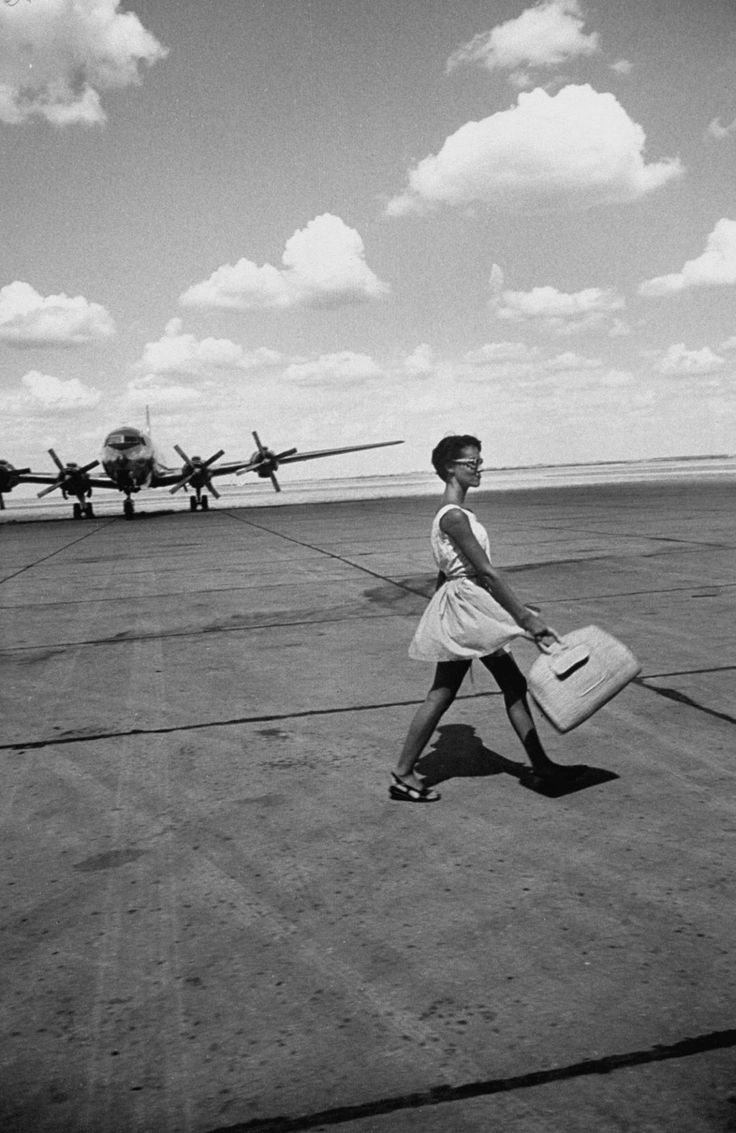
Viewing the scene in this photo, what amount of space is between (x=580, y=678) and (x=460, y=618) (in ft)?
2.27

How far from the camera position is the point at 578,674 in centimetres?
480

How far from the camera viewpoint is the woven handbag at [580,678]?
15.6ft

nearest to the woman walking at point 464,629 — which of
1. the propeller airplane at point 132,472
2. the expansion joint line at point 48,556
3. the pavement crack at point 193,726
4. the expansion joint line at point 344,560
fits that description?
the pavement crack at point 193,726

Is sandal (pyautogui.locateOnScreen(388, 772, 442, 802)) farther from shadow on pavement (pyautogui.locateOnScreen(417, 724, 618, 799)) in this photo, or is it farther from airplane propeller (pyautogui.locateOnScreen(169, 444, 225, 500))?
airplane propeller (pyautogui.locateOnScreen(169, 444, 225, 500))

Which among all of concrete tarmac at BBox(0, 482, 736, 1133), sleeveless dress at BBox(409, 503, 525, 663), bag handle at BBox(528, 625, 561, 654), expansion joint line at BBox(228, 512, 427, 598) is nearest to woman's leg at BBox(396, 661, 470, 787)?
sleeveless dress at BBox(409, 503, 525, 663)

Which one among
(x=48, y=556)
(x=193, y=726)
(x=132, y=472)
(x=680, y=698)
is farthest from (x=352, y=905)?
(x=132, y=472)

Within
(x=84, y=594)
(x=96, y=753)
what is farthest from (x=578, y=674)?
(x=84, y=594)

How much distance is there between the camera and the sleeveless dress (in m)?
4.80

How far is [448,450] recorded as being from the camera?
5133 millimetres

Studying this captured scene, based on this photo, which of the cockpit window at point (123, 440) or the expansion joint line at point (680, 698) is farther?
the cockpit window at point (123, 440)

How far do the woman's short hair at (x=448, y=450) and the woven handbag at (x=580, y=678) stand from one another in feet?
3.69

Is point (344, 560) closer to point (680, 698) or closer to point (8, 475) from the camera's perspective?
point (680, 698)

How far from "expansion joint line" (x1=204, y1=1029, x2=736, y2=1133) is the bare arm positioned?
228 centimetres

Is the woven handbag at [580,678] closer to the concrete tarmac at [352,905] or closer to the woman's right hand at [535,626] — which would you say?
the woman's right hand at [535,626]
